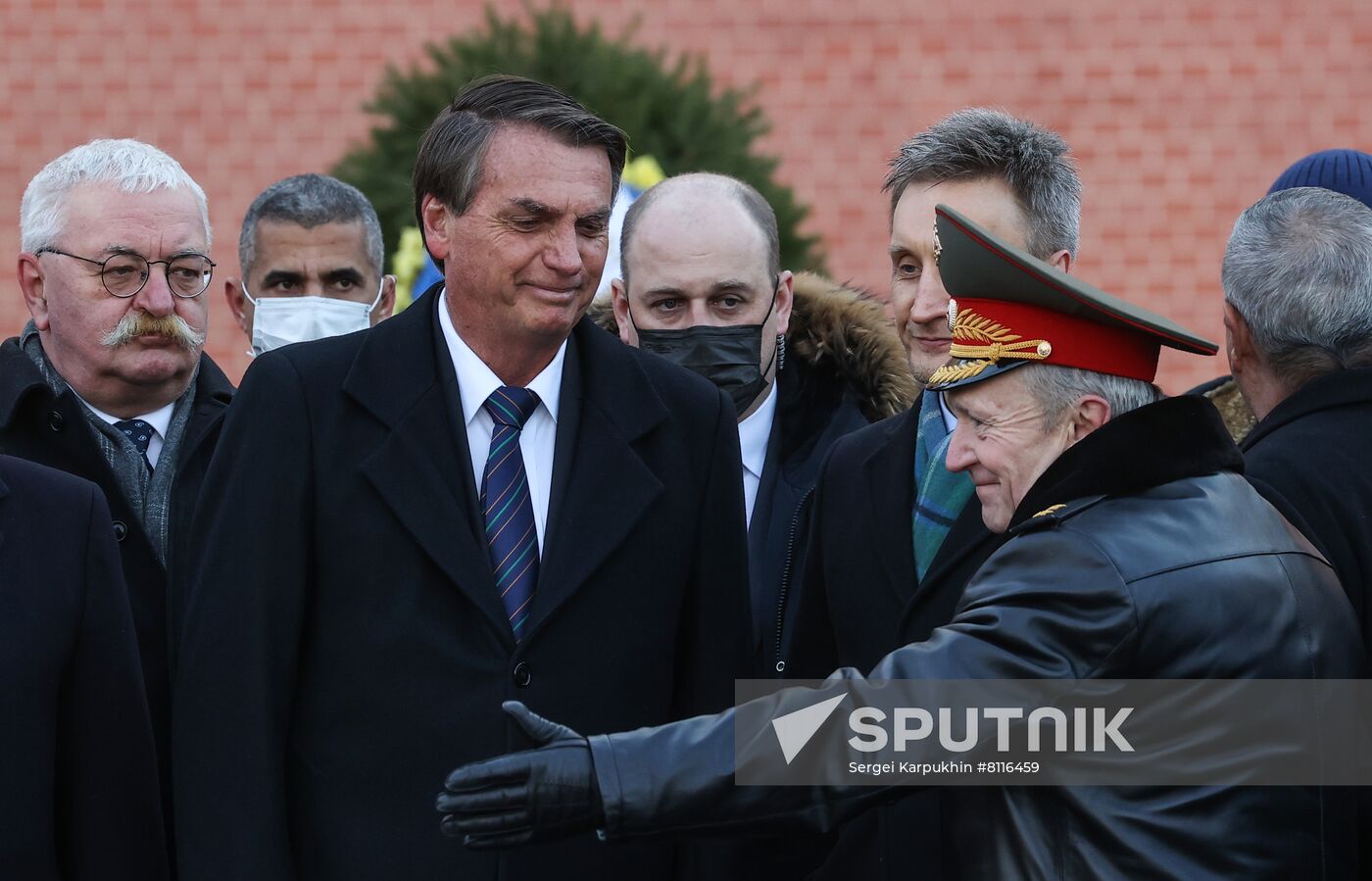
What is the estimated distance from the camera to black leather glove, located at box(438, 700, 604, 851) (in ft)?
7.36

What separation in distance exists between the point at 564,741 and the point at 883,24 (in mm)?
8275

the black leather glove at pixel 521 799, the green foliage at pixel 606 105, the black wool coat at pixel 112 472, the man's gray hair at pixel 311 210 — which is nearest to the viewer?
the black leather glove at pixel 521 799

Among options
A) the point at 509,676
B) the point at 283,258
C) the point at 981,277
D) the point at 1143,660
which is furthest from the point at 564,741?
the point at 283,258

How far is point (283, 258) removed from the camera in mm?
4758

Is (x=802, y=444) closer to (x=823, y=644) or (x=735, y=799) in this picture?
(x=823, y=644)

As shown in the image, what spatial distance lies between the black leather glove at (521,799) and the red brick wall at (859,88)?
794cm

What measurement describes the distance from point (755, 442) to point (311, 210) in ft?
4.80

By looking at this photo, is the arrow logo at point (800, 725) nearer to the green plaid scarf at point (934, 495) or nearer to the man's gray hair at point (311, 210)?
the green plaid scarf at point (934, 495)

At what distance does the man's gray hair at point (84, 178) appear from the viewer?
12.0 feet

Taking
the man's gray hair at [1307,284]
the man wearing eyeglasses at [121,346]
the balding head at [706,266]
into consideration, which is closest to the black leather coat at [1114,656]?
the man's gray hair at [1307,284]

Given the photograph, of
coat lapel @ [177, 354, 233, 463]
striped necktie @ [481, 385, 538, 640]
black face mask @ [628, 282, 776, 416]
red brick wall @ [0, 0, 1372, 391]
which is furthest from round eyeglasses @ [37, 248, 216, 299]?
red brick wall @ [0, 0, 1372, 391]

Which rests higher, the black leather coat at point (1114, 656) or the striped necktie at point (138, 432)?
the striped necktie at point (138, 432)

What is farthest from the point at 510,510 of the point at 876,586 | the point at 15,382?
the point at 15,382

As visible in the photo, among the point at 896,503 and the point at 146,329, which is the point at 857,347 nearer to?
the point at 896,503
